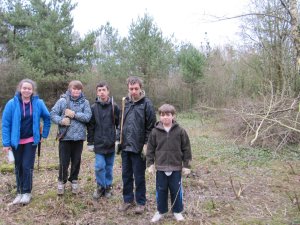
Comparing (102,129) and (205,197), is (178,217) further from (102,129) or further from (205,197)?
(102,129)

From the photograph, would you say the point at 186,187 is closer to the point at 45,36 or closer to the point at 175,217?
the point at 175,217

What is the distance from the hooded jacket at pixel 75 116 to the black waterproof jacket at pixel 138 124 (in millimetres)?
691

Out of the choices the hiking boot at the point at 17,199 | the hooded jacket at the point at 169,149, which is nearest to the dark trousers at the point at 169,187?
the hooded jacket at the point at 169,149

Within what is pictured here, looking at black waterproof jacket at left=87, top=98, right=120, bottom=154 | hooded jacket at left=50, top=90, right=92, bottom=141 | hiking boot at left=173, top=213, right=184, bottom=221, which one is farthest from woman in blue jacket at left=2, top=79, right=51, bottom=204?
hiking boot at left=173, top=213, right=184, bottom=221

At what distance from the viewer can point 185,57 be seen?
22859mm

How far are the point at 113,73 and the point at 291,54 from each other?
41.6 feet

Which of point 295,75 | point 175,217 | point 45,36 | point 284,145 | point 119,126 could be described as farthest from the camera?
point 45,36

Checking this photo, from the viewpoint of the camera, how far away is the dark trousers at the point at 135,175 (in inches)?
180

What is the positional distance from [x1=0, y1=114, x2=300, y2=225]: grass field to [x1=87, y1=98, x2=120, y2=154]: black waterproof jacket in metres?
0.87

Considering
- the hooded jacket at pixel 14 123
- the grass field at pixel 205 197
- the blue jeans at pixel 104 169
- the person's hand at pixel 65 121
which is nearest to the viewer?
the grass field at pixel 205 197

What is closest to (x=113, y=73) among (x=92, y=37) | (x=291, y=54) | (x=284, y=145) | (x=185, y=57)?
(x=92, y=37)

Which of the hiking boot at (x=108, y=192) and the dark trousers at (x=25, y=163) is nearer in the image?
the dark trousers at (x=25, y=163)

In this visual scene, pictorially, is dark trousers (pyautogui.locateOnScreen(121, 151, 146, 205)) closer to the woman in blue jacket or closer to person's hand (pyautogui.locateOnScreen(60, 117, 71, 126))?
person's hand (pyautogui.locateOnScreen(60, 117, 71, 126))

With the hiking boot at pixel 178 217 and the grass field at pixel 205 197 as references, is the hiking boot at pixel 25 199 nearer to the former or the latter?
the grass field at pixel 205 197
